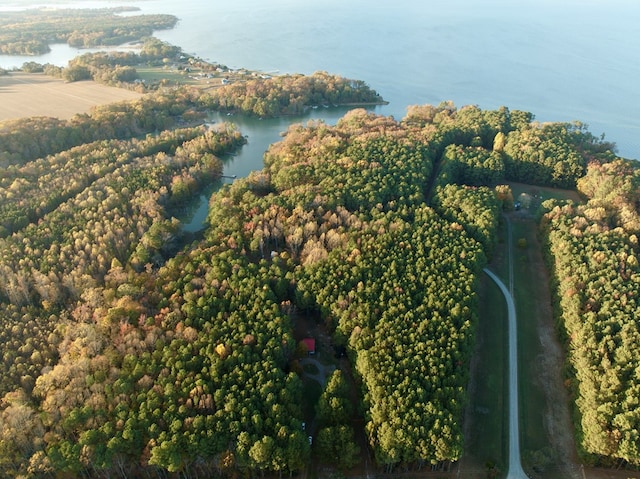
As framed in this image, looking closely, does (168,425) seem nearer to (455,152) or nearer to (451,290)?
(451,290)

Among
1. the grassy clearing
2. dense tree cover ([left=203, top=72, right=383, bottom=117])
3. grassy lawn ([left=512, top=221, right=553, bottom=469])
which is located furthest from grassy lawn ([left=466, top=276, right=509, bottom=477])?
dense tree cover ([left=203, top=72, right=383, bottom=117])

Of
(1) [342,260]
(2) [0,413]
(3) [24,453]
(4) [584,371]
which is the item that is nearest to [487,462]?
(4) [584,371]

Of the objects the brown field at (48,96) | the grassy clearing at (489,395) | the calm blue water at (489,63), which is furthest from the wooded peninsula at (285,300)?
the calm blue water at (489,63)

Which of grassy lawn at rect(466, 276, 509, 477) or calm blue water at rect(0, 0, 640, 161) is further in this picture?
calm blue water at rect(0, 0, 640, 161)

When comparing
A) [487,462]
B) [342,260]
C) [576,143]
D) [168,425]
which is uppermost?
[576,143]

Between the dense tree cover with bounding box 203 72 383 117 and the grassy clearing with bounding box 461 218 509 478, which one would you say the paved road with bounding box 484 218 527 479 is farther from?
the dense tree cover with bounding box 203 72 383 117
